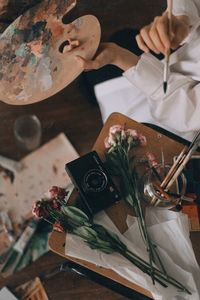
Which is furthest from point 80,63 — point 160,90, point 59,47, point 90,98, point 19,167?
point 19,167

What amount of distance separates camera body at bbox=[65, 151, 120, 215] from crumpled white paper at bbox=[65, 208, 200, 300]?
34 millimetres

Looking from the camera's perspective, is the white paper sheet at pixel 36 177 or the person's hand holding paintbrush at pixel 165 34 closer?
the person's hand holding paintbrush at pixel 165 34

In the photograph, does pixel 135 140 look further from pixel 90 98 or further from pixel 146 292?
pixel 90 98

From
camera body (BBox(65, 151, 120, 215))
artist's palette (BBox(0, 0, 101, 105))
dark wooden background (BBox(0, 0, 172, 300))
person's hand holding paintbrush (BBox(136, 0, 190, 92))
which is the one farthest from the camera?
dark wooden background (BBox(0, 0, 172, 300))

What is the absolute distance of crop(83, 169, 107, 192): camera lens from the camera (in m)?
0.97

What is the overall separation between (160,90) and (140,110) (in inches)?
7.7

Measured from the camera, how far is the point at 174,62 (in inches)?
43.6

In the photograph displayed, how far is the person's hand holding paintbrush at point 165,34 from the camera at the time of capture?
85 cm

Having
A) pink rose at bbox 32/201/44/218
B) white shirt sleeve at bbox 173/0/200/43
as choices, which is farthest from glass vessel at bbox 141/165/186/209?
white shirt sleeve at bbox 173/0/200/43

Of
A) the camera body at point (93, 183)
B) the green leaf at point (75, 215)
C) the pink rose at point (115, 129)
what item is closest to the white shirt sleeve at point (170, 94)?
the pink rose at point (115, 129)

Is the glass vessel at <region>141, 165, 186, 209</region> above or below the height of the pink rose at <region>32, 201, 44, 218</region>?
below

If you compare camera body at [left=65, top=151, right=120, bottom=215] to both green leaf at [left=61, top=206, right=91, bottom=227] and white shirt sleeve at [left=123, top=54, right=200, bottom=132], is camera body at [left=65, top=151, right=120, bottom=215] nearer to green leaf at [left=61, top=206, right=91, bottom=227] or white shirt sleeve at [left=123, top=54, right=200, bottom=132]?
green leaf at [left=61, top=206, right=91, bottom=227]

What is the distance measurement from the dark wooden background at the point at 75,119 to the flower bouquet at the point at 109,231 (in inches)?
16.4

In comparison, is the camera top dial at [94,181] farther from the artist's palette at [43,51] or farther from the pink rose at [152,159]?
the artist's palette at [43,51]
